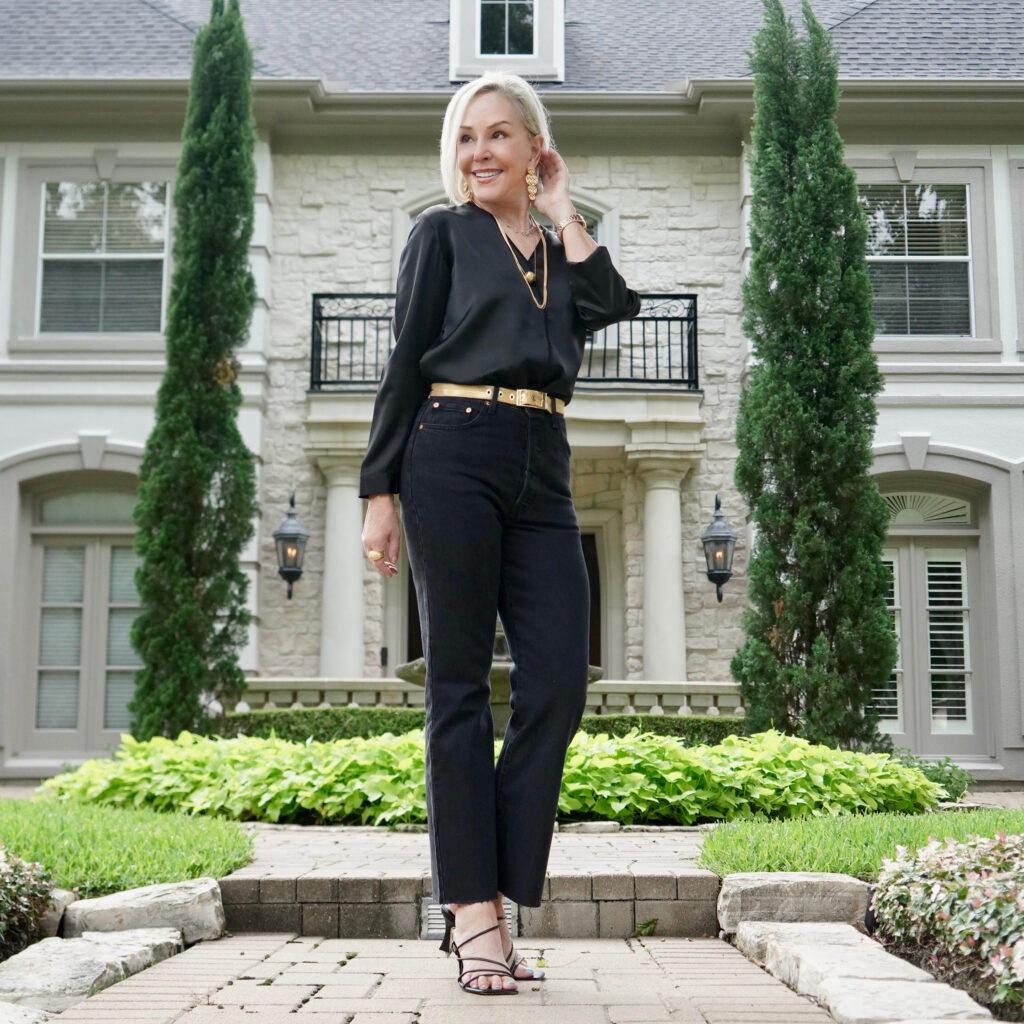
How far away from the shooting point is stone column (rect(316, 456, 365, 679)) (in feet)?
33.5

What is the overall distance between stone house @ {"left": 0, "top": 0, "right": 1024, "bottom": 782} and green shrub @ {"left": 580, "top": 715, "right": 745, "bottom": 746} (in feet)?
4.15

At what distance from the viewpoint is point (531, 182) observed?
9.32 ft

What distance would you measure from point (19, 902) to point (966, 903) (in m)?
2.19

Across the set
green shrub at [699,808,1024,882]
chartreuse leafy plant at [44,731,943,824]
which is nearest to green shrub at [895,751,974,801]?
chartreuse leafy plant at [44,731,943,824]

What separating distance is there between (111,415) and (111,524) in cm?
95

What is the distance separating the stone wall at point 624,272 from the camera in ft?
34.7

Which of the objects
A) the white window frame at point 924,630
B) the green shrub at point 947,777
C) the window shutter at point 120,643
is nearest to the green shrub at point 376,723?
the green shrub at point 947,777

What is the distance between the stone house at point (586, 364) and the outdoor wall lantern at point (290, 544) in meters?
0.32

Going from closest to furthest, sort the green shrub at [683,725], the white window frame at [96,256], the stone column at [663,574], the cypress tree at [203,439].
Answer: the green shrub at [683,725] → the cypress tree at [203,439] → the stone column at [663,574] → the white window frame at [96,256]

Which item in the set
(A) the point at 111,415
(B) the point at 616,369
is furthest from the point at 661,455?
(A) the point at 111,415

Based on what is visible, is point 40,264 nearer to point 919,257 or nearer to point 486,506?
point 919,257

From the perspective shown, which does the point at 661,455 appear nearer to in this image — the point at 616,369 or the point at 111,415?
the point at 616,369

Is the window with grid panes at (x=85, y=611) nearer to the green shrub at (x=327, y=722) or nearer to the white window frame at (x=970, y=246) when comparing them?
the green shrub at (x=327, y=722)

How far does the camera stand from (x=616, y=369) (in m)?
10.8
